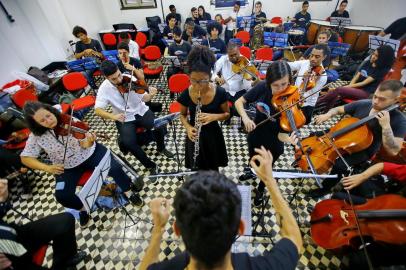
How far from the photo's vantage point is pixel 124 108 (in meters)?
2.85

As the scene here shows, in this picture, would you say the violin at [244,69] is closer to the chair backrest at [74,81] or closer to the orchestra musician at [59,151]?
the orchestra musician at [59,151]

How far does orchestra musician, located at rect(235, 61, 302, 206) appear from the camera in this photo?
1835 mm

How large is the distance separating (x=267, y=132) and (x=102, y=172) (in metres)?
1.83

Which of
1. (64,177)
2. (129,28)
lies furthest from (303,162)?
(129,28)

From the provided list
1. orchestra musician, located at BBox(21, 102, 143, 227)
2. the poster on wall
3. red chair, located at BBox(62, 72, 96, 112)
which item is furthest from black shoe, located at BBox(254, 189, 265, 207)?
the poster on wall

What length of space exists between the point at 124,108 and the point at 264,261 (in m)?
2.66

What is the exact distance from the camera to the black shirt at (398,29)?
5.19m

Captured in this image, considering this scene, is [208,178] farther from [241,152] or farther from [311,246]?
[241,152]

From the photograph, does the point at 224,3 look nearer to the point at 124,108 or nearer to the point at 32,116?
the point at 124,108

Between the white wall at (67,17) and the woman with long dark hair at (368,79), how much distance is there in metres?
4.65

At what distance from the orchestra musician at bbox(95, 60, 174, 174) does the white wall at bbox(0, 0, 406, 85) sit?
10.4 ft

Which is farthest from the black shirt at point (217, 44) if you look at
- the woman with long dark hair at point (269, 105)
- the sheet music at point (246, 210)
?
the sheet music at point (246, 210)

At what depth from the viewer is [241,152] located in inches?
136

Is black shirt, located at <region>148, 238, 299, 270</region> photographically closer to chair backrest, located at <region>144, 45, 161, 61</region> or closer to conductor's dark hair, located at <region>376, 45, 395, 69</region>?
conductor's dark hair, located at <region>376, 45, 395, 69</region>
